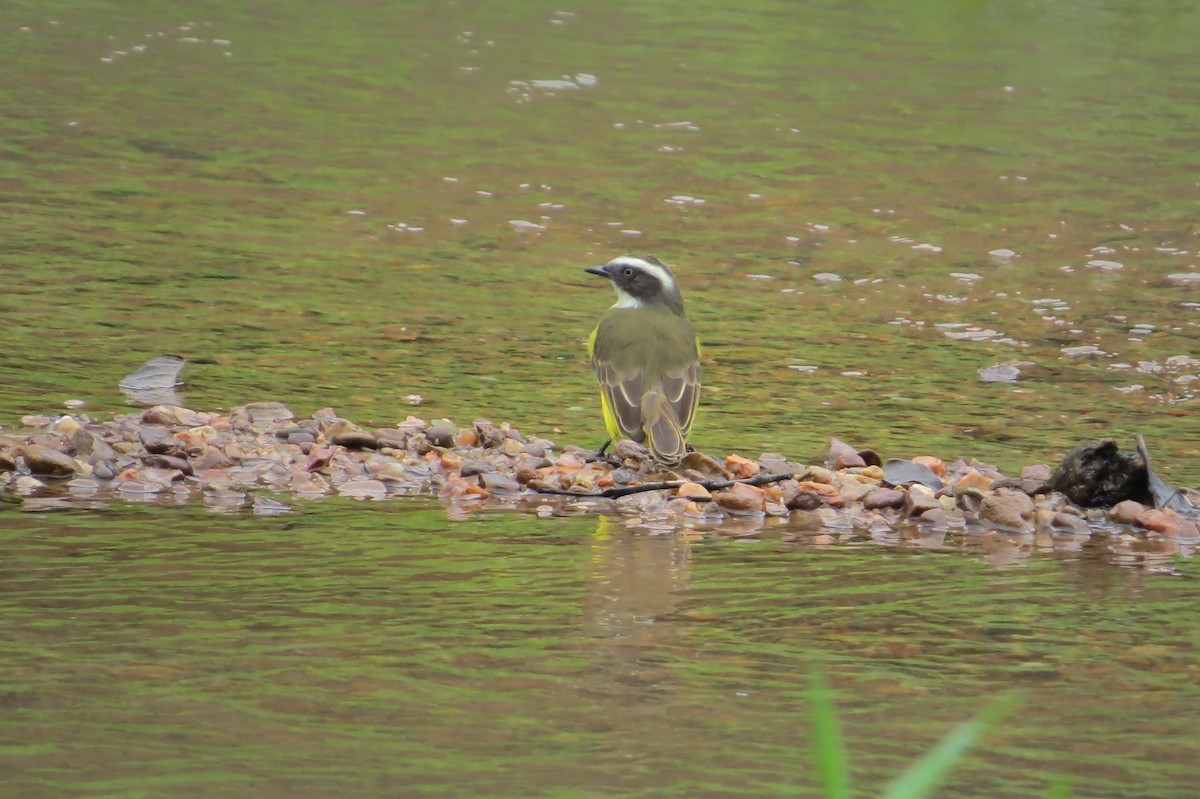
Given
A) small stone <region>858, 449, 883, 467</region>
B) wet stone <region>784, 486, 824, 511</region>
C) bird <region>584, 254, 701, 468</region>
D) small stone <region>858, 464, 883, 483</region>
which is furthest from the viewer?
bird <region>584, 254, 701, 468</region>

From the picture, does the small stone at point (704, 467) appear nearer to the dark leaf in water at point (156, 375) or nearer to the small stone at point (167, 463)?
the small stone at point (167, 463)

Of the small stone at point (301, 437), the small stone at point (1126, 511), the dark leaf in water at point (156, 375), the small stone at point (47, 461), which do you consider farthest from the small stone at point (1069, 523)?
the dark leaf in water at point (156, 375)

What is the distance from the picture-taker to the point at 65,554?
583 centimetres

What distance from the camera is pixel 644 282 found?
29.7ft

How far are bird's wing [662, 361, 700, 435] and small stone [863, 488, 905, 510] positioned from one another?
1000 mm

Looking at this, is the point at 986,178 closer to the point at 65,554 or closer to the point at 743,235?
the point at 743,235

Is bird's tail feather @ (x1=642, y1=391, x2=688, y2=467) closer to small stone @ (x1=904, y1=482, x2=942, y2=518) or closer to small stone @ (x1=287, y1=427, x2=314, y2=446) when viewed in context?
small stone @ (x1=904, y1=482, x2=942, y2=518)

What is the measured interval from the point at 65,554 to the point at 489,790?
2479 millimetres

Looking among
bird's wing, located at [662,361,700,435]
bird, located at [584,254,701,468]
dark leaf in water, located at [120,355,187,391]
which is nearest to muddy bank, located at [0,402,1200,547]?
bird, located at [584,254,701,468]

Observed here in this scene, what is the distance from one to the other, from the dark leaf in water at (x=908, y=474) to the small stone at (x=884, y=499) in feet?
0.55

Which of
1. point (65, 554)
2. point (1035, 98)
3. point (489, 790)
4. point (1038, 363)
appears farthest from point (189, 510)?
point (1035, 98)

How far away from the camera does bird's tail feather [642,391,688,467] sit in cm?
757

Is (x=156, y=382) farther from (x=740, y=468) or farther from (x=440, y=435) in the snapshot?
(x=740, y=468)

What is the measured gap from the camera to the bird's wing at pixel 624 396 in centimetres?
793
